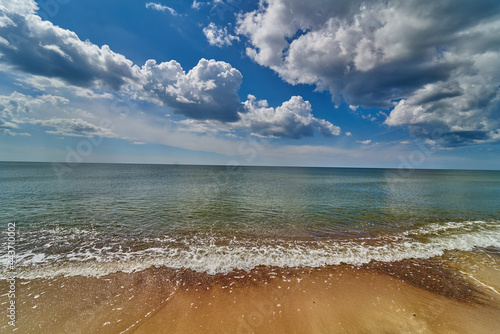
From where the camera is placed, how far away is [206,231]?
15.9m

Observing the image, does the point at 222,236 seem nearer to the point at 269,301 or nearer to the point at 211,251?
A: the point at 211,251

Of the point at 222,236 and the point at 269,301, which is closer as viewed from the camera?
the point at 269,301

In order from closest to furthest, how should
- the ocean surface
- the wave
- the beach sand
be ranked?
1. the beach sand
2. the wave
3. the ocean surface

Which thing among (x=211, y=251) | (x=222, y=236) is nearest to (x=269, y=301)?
(x=211, y=251)

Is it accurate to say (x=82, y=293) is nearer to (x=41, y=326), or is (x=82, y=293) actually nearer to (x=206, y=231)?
(x=41, y=326)

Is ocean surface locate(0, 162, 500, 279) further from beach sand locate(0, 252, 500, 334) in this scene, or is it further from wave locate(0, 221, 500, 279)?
beach sand locate(0, 252, 500, 334)

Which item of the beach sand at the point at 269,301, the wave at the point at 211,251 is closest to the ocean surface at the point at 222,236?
the wave at the point at 211,251

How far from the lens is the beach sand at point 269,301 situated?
20.6ft

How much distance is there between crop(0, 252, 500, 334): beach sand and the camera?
6293 mm

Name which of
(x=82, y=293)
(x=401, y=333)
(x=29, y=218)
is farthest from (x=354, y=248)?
(x=29, y=218)

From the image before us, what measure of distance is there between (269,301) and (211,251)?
5.72m

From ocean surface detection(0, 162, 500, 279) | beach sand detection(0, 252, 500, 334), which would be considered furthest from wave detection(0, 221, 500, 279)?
beach sand detection(0, 252, 500, 334)

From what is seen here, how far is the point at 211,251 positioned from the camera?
12.0m

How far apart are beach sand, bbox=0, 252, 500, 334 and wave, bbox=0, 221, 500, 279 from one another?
871mm
